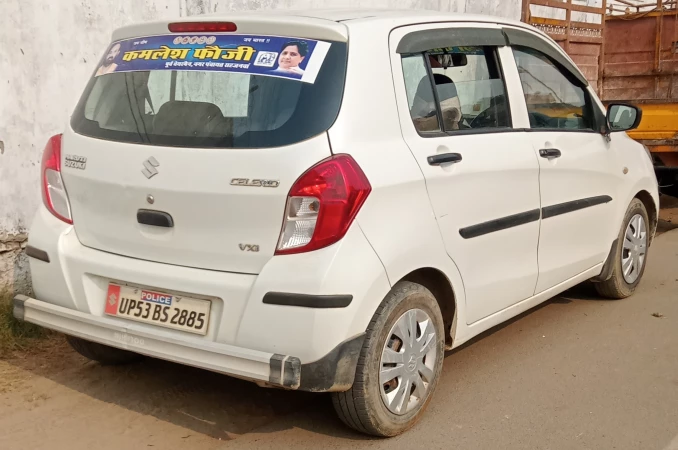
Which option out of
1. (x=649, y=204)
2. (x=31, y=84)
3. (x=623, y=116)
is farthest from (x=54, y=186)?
(x=649, y=204)

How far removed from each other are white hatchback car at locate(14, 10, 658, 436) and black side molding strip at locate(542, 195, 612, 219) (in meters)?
0.34

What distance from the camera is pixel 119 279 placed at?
11.2ft

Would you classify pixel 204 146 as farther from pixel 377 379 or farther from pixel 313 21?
pixel 377 379

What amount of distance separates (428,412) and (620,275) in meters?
2.32

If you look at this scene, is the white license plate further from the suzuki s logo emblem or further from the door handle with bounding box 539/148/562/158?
the door handle with bounding box 539/148/562/158

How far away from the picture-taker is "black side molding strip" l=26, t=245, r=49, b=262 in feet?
11.9

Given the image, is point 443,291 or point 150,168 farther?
point 443,291

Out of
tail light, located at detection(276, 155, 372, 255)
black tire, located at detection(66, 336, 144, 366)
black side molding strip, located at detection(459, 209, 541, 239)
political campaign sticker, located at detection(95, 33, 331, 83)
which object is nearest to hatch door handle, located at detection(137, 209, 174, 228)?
tail light, located at detection(276, 155, 372, 255)

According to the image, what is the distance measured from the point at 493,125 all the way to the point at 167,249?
1.81m

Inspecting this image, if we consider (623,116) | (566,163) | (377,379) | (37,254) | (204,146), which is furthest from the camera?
(623,116)

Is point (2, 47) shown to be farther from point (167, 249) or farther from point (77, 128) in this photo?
point (167, 249)

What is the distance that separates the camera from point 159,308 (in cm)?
333

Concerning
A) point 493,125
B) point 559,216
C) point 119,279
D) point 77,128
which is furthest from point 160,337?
point 559,216

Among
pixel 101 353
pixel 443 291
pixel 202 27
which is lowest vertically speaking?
pixel 101 353
